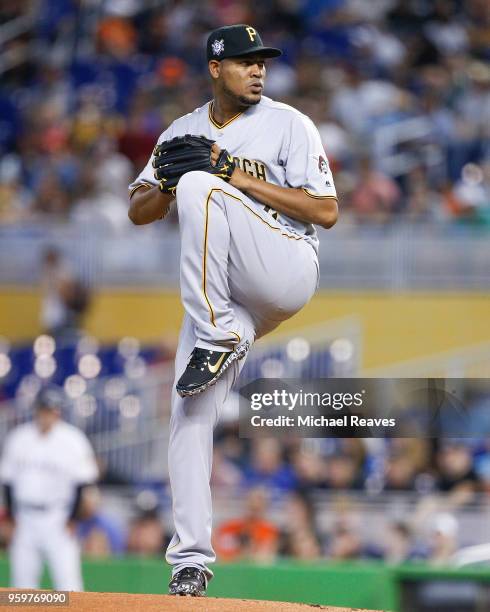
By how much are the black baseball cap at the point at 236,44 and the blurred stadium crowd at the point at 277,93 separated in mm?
6088

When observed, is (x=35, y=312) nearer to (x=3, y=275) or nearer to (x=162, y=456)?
(x=3, y=275)

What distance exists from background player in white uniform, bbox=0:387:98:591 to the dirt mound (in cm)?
443

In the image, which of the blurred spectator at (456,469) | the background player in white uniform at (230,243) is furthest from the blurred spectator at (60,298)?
the background player in white uniform at (230,243)

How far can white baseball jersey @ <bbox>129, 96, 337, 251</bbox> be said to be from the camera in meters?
4.56

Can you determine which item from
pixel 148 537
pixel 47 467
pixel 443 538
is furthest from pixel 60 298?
pixel 443 538

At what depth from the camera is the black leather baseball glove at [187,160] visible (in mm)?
4453

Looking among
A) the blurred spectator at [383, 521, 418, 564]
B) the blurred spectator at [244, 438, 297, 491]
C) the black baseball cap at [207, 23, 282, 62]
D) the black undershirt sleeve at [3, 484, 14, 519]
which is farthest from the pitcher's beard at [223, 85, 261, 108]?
the black undershirt sleeve at [3, 484, 14, 519]

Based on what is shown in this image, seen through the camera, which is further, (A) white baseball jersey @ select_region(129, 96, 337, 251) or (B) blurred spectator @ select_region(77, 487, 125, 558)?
(B) blurred spectator @ select_region(77, 487, 125, 558)

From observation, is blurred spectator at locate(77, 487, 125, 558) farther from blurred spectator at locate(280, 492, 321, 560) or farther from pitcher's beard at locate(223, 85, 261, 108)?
pitcher's beard at locate(223, 85, 261, 108)

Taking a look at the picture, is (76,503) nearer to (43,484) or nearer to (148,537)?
(43,484)

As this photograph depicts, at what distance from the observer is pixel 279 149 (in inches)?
182

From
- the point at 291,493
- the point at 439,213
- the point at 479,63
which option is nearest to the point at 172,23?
the point at 479,63

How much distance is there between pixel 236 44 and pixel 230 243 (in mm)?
694

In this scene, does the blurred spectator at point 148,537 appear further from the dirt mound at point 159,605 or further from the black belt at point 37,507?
the dirt mound at point 159,605
